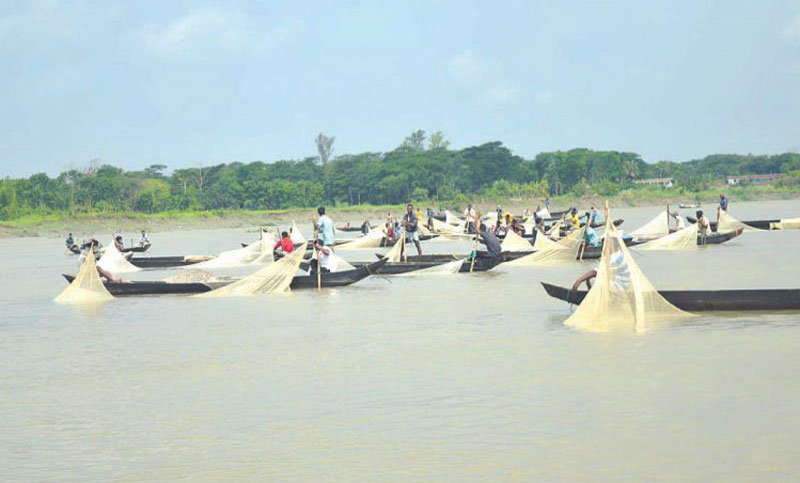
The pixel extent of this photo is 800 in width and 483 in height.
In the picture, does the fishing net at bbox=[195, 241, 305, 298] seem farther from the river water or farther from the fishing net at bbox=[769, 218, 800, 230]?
the fishing net at bbox=[769, 218, 800, 230]

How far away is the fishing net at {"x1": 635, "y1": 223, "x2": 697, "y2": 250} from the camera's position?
2278 cm

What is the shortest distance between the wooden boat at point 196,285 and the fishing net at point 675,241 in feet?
31.9

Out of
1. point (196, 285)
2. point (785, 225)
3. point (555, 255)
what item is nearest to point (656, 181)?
point (785, 225)

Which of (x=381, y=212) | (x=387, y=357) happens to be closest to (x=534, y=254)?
(x=387, y=357)

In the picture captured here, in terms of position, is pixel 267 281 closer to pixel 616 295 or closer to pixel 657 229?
pixel 616 295

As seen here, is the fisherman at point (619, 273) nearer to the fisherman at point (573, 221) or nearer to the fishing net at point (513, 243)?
the fishing net at point (513, 243)

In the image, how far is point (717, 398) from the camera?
7.45 m

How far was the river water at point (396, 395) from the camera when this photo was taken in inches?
243

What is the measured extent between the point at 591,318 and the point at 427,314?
275 cm

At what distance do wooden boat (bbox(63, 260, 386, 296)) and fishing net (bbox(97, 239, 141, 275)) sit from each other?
15.9 feet

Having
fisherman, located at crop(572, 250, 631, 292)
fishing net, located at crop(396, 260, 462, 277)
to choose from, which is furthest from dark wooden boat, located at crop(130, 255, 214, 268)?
fisherman, located at crop(572, 250, 631, 292)

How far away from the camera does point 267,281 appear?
50.1 feet

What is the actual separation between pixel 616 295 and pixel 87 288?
28.7 ft

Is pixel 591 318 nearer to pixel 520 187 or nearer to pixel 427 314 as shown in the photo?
pixel 427 314
